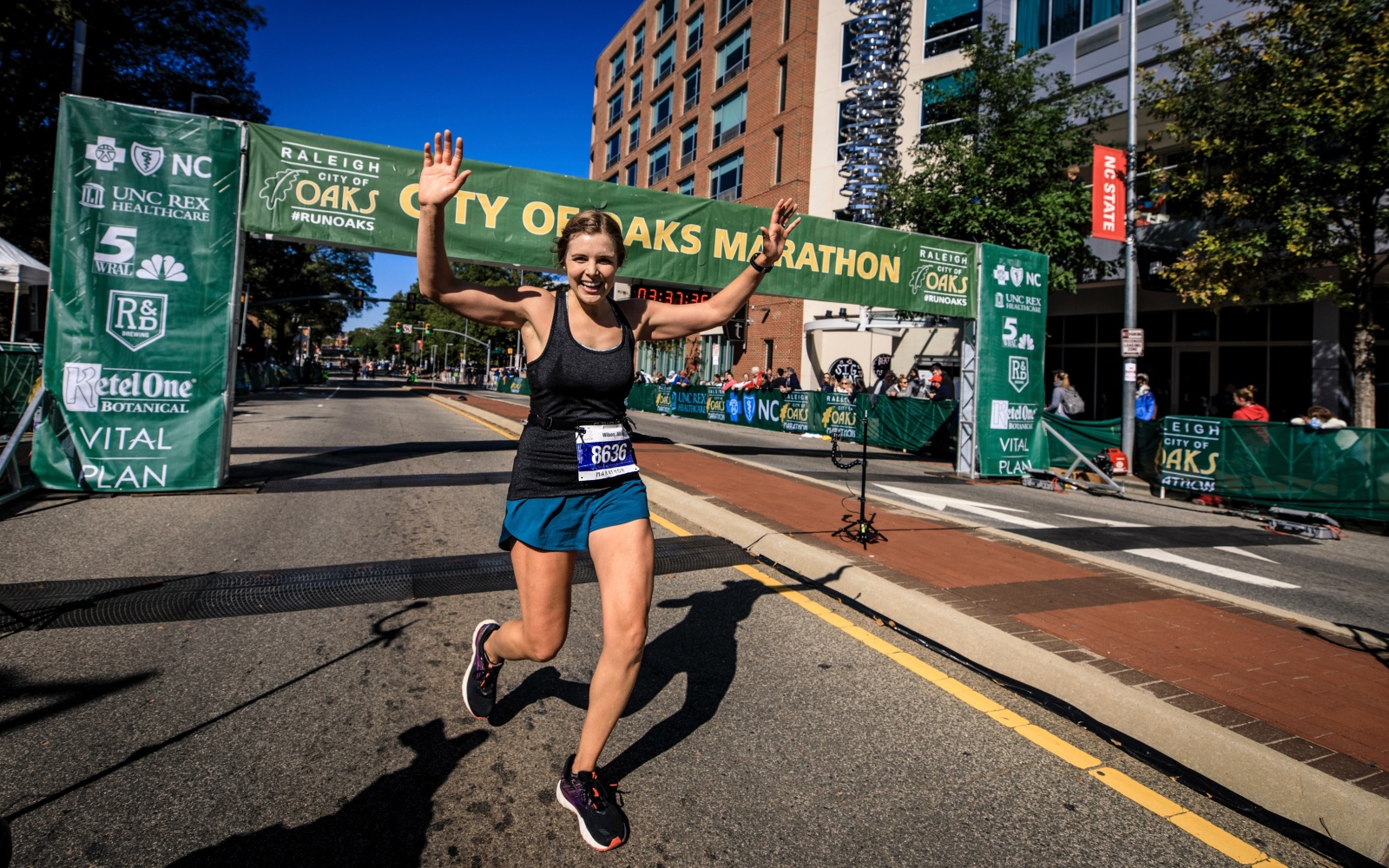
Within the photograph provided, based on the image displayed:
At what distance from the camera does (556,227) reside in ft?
36.7

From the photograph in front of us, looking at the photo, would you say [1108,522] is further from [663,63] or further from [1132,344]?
[663,63]

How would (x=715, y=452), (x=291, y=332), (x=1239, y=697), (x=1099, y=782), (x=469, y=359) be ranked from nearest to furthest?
(x=1099, y=782)
(x=1239, y=697)
(x=715, y=452)
(x=291, y=332)
(x=469, y=359)

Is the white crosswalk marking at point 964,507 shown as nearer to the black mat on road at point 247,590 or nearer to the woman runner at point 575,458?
the black mat on road at point 247,590

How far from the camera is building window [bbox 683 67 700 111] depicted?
1828 inches

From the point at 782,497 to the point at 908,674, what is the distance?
5.23 m

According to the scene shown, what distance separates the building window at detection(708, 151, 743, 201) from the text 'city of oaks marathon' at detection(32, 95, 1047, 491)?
30254 mm

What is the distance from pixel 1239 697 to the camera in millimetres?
3568

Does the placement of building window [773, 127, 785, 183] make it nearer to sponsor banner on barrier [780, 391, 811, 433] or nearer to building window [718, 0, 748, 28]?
building window [718, 0, 748, 28]

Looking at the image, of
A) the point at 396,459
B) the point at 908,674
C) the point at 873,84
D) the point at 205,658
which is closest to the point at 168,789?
the point at 205,658

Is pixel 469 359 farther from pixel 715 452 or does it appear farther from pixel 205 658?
pixel 205 658

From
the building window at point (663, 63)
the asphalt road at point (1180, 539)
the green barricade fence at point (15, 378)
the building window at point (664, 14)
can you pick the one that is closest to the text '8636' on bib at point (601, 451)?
the asphalt road at point (1180, 539)

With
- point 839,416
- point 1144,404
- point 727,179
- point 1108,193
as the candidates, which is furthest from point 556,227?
point 727,179

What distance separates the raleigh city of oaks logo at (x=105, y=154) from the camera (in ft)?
27.8

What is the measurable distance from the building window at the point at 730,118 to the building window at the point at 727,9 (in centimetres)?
432
